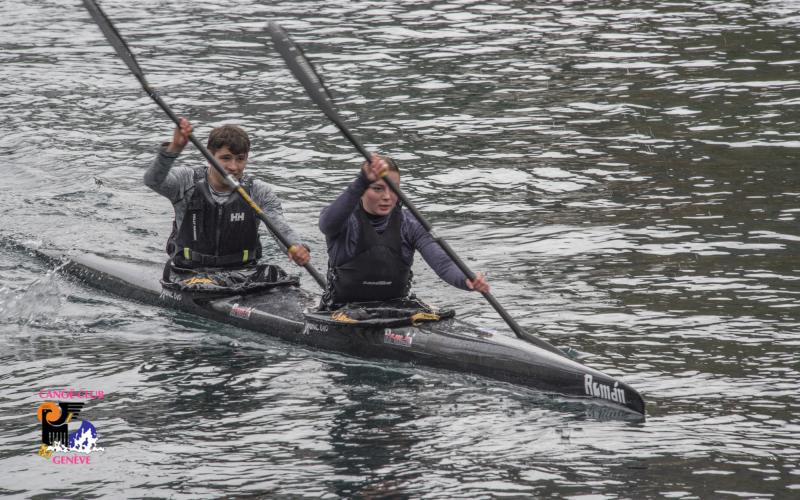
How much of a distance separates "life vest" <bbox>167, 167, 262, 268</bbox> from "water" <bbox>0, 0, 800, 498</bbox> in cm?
67

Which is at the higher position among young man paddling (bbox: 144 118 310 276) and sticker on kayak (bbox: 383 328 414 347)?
young man paddling (bbox: 144 118 310 276)

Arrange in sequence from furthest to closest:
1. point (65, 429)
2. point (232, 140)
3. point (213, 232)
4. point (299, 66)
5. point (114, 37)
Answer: point (114, 37)
point (213, 232)
point (232, 140)
point (299, 66)
point (65, 429)

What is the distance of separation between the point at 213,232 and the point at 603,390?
428 cm

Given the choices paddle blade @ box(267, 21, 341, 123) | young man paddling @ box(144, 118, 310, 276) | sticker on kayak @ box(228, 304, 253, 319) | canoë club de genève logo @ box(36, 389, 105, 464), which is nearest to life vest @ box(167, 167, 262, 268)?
young man paddling @ box(144, 118, 310, 276)

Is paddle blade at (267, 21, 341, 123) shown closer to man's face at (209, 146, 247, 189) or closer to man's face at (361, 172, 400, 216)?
man's face at (361, 172, 400, 216)

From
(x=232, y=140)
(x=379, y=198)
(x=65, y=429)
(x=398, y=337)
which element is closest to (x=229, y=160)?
(x=232, y=140)

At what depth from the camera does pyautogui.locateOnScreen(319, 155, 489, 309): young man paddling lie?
31.3 feet

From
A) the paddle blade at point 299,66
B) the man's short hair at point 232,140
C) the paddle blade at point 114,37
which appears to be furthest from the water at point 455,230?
the paddle blade at point 114,37

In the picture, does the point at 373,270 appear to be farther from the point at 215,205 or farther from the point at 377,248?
the point at 215,205

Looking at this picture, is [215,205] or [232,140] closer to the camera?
[232,140]

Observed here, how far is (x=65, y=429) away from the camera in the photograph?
8461 mm

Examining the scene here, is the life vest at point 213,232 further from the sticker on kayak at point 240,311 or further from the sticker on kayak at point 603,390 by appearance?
the sticker on kayak at point 603,390

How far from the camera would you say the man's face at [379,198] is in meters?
9.44

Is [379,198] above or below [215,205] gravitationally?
above
